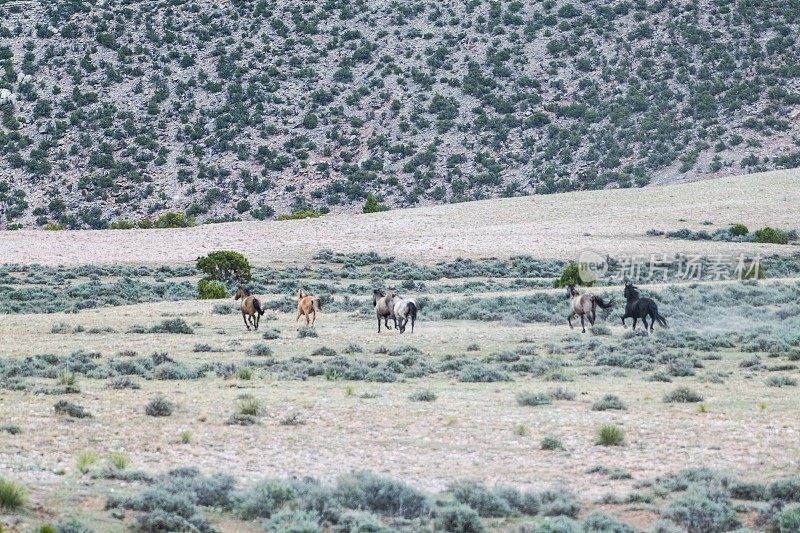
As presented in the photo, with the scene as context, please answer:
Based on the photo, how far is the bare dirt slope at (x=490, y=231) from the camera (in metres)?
56.4

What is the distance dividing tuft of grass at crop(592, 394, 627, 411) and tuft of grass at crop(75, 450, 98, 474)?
6.88 metres

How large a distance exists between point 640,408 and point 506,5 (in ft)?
292

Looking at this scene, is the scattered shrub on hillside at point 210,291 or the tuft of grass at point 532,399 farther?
the scattered shrub on hillside at point 210,291

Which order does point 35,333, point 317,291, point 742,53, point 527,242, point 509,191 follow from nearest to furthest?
point 35,333 → point 317,291 → point 527,242 → point 509,191 → point 742,53

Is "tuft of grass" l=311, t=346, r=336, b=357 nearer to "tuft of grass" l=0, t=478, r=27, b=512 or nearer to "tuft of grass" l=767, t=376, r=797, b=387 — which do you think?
"tuft of grass" l=767, t=376, r=797, b=387

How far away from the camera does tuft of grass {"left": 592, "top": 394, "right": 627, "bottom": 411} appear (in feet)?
56.8

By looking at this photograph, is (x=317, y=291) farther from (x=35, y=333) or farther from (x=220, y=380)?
(x=220, y=380)

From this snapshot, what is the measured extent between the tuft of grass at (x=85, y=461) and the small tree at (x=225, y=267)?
3393cm

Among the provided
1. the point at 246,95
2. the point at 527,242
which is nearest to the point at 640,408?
the point at 527,242

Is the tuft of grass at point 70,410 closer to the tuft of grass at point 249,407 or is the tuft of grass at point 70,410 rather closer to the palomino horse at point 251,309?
the tuft of grass at point 249,407

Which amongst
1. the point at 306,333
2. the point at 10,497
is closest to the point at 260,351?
the point at 306,333

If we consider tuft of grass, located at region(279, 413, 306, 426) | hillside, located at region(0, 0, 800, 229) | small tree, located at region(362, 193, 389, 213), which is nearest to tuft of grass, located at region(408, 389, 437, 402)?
tuft of grass, located at region(279, 413, 306, 426)

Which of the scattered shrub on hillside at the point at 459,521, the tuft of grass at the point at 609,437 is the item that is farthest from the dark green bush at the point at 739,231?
the scattered shrub on hillside at the point at 459,521

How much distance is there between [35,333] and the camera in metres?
28.9
